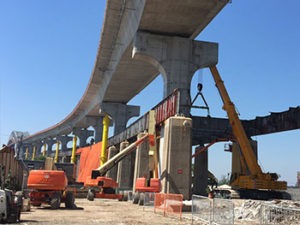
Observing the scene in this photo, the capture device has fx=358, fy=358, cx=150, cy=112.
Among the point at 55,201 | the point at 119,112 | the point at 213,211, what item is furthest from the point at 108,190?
the point at 119,112

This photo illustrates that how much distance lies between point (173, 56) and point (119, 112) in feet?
93.5

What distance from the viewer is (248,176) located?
32.8 metres

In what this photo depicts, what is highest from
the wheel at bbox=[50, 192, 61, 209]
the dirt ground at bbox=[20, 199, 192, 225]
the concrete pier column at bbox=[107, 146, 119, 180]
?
the concrete pier column at bbox=[107, 146, 119, 180]

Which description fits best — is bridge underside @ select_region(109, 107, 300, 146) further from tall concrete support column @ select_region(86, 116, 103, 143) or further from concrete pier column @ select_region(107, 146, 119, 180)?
tall concrete support column @ select_region(86, 116, 103, 143)

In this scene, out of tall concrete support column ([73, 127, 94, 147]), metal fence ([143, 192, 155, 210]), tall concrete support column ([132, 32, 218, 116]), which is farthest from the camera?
tall concrete support column ([73, 127, 94, 147])

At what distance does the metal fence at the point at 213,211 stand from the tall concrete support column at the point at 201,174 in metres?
29.6

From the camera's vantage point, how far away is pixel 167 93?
94.1 feet

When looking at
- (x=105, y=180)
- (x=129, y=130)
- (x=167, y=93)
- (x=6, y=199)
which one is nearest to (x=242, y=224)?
(x=6, y=199)

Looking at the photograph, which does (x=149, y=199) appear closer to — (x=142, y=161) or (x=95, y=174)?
(x=95, y=174)

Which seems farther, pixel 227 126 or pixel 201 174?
pixel 201 174

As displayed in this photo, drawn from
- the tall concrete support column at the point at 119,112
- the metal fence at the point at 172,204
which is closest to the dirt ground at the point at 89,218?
the metal fence at the point at 172,204

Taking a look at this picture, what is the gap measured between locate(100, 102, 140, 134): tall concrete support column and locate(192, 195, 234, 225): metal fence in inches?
1588

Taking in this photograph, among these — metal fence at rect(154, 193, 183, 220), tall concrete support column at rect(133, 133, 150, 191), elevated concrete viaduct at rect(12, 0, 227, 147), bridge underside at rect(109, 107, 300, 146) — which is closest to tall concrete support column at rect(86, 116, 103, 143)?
elevated concrete viaduct at rect(12, 0, 227, 147)

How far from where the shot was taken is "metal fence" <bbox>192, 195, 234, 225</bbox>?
12688 millimetres
